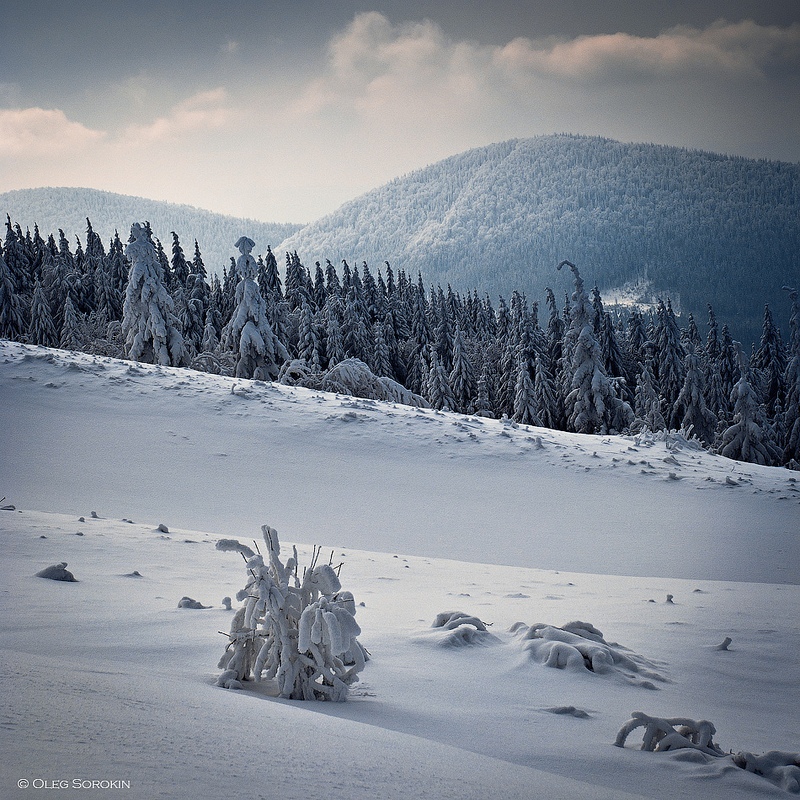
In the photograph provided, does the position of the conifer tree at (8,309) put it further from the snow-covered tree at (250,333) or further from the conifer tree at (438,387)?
the conifer tree at (438,387)

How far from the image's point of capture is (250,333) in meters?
31.7

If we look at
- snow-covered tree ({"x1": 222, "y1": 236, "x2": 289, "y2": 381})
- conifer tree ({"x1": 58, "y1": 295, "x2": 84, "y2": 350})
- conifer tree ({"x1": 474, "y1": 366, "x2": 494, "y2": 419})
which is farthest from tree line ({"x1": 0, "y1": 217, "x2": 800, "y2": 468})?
conifer tree ({"x1": 474, "y1": 366, "x2": 494, "y2": 419})

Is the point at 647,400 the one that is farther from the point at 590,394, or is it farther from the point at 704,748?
the point at 704,748

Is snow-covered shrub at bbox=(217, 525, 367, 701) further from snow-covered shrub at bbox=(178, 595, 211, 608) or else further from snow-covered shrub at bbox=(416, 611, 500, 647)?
snow-covered shrub at bbox=(178, 595, 211, 608)

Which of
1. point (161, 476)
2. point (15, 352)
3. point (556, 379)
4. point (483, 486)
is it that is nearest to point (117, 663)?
point (161, 476)

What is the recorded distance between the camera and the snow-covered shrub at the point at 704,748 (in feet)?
8.50

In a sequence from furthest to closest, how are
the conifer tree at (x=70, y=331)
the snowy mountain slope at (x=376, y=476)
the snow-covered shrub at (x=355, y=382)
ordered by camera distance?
the conifer tree at (x=70, y=331) < the snow-covered shrub at (x=355, y=382) < the snowy mountain slope at (x=376, y=476)

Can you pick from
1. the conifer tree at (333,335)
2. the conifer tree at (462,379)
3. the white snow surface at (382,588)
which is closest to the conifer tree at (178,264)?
the conifer tree at (333,335)

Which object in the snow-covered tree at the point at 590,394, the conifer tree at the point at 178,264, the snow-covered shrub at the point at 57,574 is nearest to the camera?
the snow-covered shrub at the point at 57,574

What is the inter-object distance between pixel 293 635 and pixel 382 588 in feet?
9.86

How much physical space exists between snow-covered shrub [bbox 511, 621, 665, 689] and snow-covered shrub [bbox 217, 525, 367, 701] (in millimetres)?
1228

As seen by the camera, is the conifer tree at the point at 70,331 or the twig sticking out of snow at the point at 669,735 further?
the conifer tree at the point at 70,331

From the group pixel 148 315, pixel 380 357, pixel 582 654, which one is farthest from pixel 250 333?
pixel 582 654

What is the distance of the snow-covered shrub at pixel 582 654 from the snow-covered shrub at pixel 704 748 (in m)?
0.99
